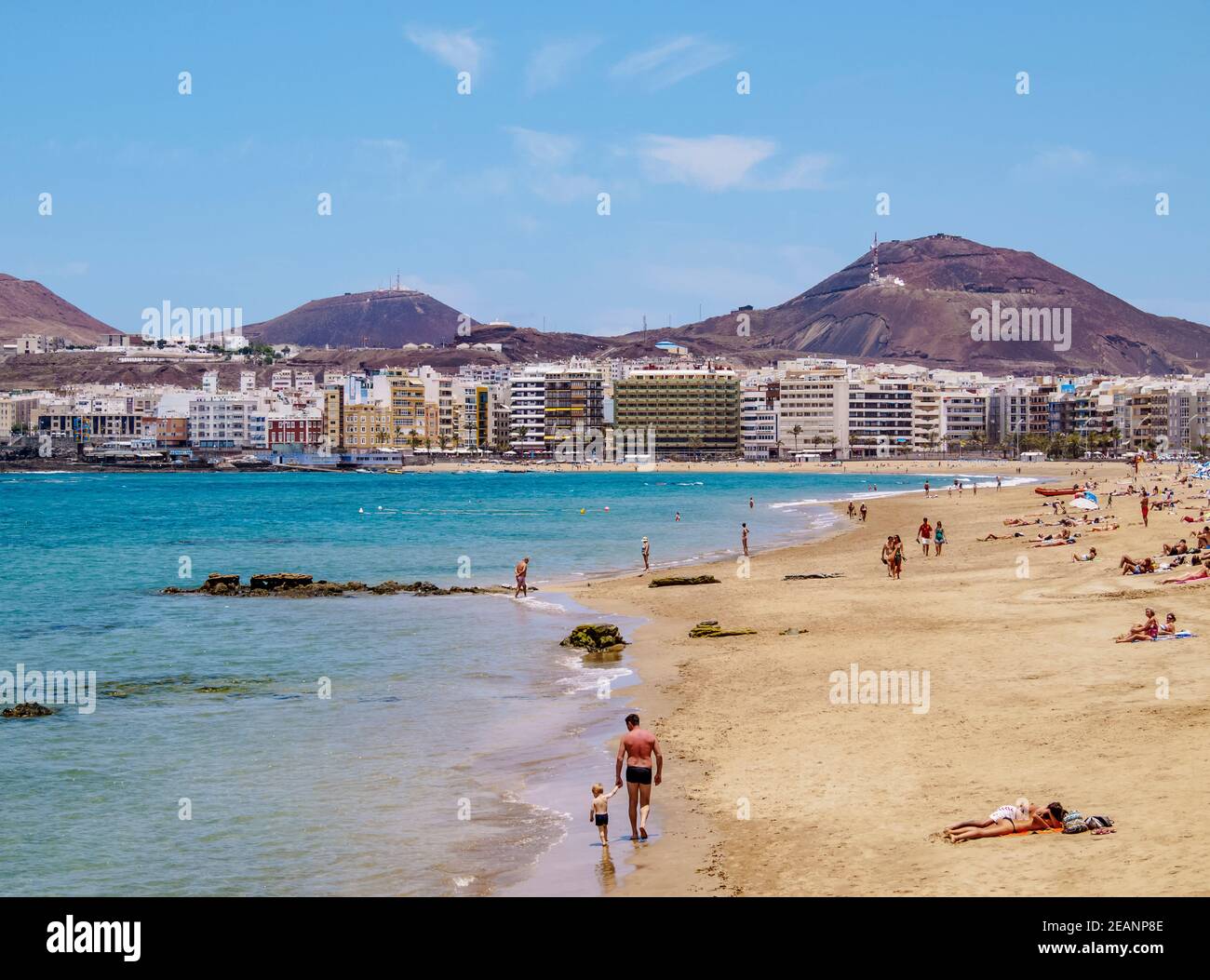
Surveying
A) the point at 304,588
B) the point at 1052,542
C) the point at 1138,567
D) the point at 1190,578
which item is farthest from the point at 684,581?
the point at 1190,578

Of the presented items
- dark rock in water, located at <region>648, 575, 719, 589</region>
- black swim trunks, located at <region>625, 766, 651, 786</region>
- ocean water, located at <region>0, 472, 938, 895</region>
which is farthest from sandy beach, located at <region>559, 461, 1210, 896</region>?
dark rock in water, located at <region>648, 575, 719, 589</region>

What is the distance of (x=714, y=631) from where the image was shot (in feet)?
87.3

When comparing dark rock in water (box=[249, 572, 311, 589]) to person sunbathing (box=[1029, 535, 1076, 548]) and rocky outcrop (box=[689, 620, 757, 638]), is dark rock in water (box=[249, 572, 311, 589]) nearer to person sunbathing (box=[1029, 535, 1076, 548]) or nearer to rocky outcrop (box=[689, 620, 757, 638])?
rocky outcrop (box=[689, 620, 757, 638])

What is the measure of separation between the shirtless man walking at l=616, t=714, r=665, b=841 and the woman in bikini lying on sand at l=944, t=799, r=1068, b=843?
2957 millimetres

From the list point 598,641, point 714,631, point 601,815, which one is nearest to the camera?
point 601,815

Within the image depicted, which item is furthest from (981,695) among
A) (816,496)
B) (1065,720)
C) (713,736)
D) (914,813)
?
(816,496)

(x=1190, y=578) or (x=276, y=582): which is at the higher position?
(x=1190, y=578)

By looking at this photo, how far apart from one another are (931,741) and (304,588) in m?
26.7

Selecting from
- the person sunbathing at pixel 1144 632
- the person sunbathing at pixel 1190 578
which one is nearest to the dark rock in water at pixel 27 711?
the person sunbathing at pixel 1144 632

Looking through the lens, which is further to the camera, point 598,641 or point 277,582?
point 277,582

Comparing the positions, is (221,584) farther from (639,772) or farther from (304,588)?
(639,772)

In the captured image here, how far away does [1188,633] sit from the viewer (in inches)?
789
